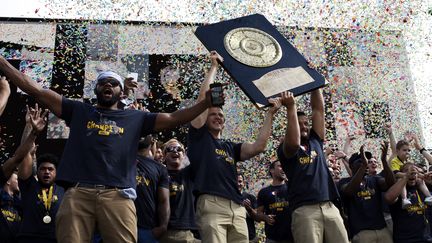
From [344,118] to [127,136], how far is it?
396 inches

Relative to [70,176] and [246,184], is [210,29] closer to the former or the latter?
[70,176]

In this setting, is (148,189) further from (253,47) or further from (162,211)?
(253,47)

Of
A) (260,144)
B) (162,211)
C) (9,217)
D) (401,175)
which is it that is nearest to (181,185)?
(162,211)

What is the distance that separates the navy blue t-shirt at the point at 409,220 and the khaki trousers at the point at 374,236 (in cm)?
15

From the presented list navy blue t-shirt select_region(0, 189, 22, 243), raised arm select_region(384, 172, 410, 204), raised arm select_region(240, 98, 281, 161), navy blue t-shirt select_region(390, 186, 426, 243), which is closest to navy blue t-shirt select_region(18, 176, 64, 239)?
navy blue t-shirt select_region(0, 189, 22, 243)

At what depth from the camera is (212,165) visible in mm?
4805

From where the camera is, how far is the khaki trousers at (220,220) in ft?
14.6

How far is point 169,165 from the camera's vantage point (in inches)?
231

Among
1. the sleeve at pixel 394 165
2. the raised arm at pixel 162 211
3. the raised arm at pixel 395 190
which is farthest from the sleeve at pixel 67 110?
the sleeve at pixel 394 165

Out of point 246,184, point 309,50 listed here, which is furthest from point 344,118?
point 246,184

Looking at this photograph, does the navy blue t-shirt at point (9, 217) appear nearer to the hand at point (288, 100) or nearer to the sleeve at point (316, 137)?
the hand at point (288, 100)

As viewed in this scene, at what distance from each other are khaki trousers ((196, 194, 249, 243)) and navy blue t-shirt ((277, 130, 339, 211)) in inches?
24.3

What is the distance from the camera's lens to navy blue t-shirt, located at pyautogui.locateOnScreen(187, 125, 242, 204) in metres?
4.71

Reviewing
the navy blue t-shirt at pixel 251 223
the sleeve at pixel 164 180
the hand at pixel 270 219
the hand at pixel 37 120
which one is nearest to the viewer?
the hand at pixel 37 120
